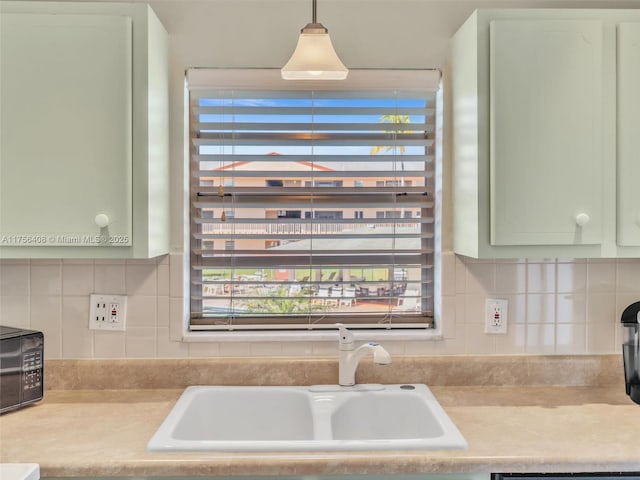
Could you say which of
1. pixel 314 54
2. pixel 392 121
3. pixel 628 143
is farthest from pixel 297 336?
pixel 628 143

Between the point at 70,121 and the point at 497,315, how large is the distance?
1.53 metres

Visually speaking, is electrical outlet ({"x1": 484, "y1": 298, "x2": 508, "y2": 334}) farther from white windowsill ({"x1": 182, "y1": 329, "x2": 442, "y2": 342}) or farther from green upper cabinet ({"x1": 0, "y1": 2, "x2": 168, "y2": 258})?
green upper cabinet ({"x1": 0, "y1": 2, "x2": 168, "y2": 258})

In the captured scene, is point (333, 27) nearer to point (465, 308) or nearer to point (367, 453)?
point (465, 308)

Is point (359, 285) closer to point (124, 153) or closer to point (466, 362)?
point (466, 362)

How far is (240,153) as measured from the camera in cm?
195

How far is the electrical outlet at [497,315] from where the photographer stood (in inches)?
74.5

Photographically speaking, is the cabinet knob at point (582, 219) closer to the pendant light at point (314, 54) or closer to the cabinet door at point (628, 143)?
the cabinet door at point (628, 143)

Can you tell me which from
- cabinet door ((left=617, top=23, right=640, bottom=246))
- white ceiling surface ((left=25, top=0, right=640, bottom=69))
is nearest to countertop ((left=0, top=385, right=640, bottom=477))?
cabinet door ((left=617, top=23, right=640, bottom=246))

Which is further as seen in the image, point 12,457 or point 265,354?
point 265,354

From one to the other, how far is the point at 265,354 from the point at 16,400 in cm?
78

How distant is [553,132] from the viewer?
158cm

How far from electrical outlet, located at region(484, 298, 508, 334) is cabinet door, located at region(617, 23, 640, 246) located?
45cm

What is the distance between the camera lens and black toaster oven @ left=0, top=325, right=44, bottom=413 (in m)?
1.56

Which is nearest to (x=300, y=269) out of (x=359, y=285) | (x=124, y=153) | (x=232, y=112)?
(x=359, y=285)
